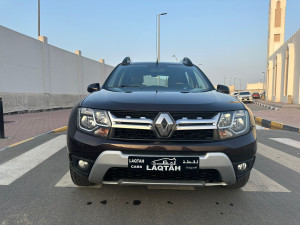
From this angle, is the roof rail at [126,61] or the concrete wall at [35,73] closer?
the roof rail at [126,61]

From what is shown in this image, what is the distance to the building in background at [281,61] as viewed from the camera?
23.4 metres

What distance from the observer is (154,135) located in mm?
2260

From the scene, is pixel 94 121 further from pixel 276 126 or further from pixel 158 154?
pixel 276 126

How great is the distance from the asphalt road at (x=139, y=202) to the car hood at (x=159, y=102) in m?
0.99

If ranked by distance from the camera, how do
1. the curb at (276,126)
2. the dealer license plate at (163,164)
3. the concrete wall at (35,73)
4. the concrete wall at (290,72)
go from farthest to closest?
the concrete wall at (290,72), the concrete wall at (35,73), the curb at (276,126), the dealer license plate at (163,164)

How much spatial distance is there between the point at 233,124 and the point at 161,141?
72cm

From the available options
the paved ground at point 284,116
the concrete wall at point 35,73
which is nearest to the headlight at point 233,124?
the paved ground at point 284,116

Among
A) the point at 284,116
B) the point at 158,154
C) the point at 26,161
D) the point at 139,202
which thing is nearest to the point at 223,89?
the point at 158,154

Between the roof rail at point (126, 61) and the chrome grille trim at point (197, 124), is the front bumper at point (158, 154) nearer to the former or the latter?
the chrome grille trim at point (197, 124)

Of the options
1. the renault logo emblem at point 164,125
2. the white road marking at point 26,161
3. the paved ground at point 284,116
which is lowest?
the white road marking at point 26,161

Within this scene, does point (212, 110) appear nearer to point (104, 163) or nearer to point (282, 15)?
point (104, 163)

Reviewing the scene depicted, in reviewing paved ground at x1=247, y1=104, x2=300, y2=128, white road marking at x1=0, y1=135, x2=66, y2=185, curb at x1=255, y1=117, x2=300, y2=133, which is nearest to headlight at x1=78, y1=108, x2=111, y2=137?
white road marking at x1=0, y1=135, x2=66, y2=185

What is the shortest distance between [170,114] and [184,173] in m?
0.54

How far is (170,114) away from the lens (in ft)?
7.50
